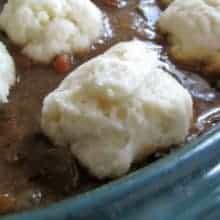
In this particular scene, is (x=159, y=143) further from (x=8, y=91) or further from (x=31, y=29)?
(x=31, y=29)

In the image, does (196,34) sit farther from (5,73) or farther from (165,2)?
(5,73)

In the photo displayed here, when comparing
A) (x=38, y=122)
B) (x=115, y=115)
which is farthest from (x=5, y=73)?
(x=115, y=115)

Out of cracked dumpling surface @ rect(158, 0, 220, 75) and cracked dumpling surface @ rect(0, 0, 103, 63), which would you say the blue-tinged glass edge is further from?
cracked dumpling surface @ rect(0, 0, 103, 63)

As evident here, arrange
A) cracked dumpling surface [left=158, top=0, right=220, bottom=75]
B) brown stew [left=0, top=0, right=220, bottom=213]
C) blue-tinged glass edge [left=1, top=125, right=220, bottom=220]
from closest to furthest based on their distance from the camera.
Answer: blue-tinged glass edge [left=1, top=125, right=220, bottom=220] → brown stew [left=0, top=0, right=220, bottom=213] → cracked dumpling surface [left=158, top=0, right=220, bottom=75]

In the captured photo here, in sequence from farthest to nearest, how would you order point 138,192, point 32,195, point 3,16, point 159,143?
1. point 3,16
2. point 159,143
3. point 32,195
4. point 138,192

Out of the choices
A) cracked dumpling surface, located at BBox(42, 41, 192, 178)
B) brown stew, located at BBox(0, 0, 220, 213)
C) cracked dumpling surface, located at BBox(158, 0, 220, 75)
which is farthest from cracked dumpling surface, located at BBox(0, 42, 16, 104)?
cracked dumpling surface, located at BBox(158, 0, 220, 75)

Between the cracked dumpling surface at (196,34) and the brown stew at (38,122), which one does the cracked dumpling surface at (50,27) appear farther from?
the cracked dumpling surface at (196,34)

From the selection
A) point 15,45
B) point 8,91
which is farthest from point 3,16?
point 8,91

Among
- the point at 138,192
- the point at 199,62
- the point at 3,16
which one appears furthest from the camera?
the point at 3,16
